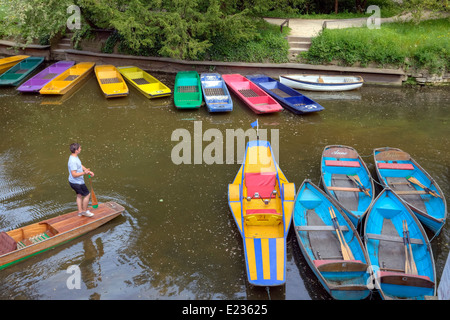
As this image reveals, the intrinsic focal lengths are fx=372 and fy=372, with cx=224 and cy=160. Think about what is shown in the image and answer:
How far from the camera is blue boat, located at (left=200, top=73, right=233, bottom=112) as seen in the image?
14398 mm

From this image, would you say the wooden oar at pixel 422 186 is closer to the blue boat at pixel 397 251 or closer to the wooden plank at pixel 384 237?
the blue boat at pixel 397 251

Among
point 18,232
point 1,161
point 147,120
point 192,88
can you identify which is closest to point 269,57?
point 192,88

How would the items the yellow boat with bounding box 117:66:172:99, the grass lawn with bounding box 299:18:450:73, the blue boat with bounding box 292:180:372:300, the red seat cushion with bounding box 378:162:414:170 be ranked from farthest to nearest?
the grass lawn with bounding box 299:18:450:73 < the yellow boat with bounding box 117:66:172:99 < the red seat cushion with bounding box 378:162:414:170 < the blue boat with bounding box 292:180:372:300

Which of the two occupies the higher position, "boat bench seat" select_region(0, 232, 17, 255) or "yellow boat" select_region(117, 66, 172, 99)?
"yellow boat" select_region(117, 66, 172, 99)

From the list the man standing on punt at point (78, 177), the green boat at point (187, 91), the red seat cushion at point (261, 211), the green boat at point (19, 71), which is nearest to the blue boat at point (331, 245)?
the red seat cushion at point (261, 211)

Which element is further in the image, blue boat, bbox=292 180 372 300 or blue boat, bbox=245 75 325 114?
blue boat, bbox=245 75 325 114

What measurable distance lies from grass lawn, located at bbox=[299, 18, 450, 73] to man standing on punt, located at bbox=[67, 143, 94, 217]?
1410 cm

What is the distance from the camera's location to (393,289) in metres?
6.41

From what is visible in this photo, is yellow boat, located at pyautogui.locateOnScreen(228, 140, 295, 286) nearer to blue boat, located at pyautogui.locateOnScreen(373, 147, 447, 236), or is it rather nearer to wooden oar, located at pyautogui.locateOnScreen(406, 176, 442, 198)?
blue boat, located at pyautogui.locateOnScreen(373, 147, 447, 236)

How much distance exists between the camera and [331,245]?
779 centimetres

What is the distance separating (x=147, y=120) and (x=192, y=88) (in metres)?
3.36

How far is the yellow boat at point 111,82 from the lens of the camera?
15.9m

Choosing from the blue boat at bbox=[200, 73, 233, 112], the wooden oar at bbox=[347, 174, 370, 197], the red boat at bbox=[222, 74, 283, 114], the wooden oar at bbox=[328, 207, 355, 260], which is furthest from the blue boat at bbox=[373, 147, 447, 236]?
the blue boat at bbox=[200, 73, 233, 112]

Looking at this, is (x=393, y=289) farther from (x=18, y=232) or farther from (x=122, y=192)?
(x=18, y=232)
